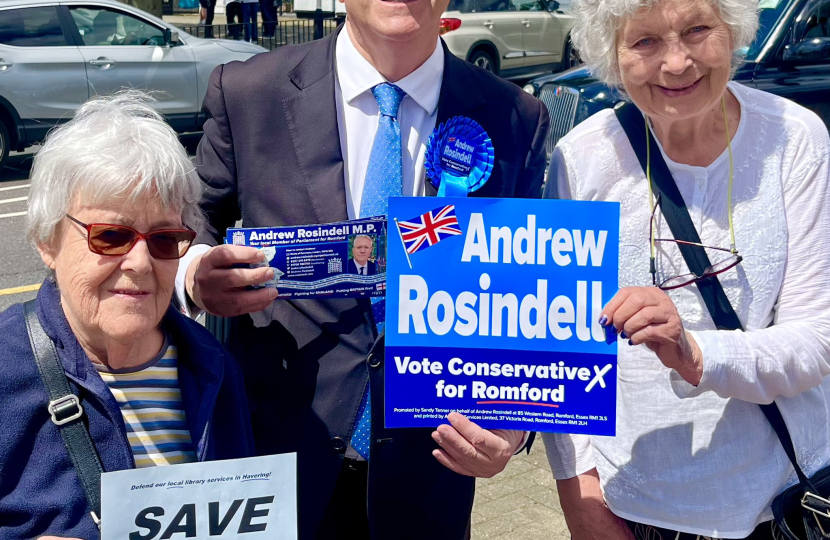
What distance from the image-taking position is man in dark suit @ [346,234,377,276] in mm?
2174

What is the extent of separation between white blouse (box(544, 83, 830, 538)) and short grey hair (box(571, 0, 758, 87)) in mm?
144

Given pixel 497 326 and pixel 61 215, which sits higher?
pixel 61 215

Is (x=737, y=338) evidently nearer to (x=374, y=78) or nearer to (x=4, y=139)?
(x=374, y=78)

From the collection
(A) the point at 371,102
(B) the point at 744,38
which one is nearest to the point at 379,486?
(A) the point at 371,102

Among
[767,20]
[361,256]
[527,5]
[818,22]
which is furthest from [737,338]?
[527,5]

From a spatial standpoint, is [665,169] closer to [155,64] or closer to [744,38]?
[744,38]

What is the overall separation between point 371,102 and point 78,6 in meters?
9.74

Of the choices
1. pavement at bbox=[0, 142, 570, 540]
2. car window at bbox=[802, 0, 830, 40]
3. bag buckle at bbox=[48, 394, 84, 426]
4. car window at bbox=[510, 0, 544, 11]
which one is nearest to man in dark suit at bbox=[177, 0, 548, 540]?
bag buckle at bbox=[48, 394, 84, 426]

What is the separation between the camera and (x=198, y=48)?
12.0 metres

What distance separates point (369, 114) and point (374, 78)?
0.30ft

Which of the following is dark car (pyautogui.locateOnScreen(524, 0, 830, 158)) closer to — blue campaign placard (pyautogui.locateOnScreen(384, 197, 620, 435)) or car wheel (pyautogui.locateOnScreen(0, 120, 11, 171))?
blue campaign placard (pyautogui.locateOnScreen(384, 197, 620, 435))

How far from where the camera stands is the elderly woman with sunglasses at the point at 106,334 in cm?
185

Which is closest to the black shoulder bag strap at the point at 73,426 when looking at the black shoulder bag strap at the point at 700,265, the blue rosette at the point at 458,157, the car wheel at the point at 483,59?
the blue rosette at the point at 458,157

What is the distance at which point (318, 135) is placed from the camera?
2367mm
